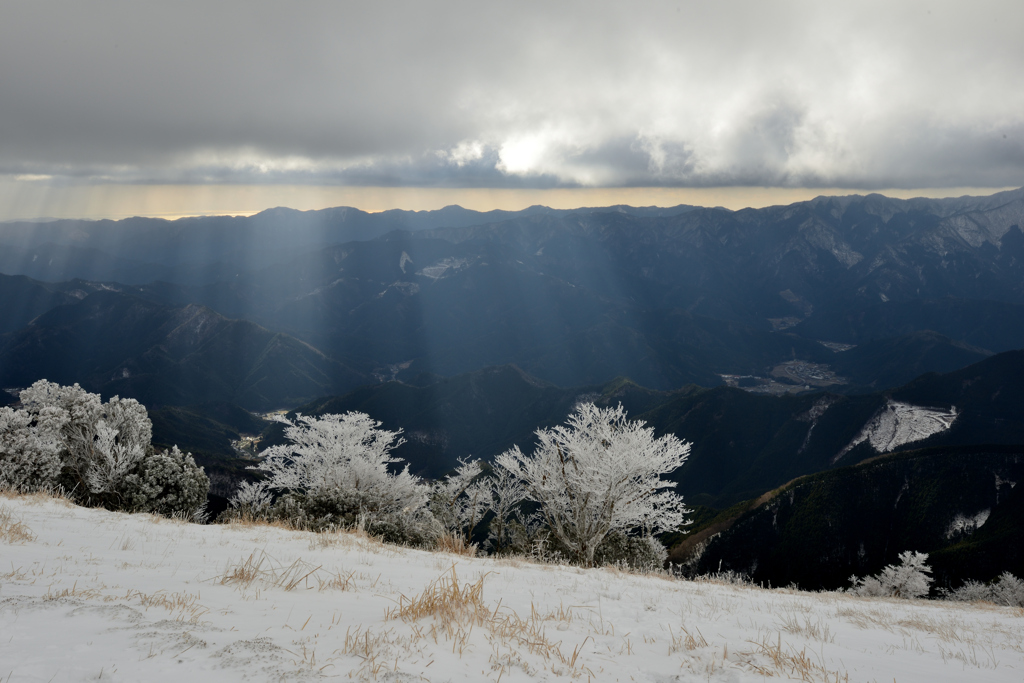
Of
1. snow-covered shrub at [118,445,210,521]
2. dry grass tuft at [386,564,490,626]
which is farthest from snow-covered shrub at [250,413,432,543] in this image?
dry grass tuft at [386,564,490,626]

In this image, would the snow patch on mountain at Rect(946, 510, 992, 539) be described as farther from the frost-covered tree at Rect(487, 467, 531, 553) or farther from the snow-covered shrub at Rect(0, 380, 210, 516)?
the snow-covered shrub at Rect(0, 380, 210, 516)

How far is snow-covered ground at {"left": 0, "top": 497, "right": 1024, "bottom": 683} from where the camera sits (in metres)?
3.30

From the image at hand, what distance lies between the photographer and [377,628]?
427 centimetres

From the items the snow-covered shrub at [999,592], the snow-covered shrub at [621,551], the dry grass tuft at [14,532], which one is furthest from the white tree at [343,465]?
the snow-covered shrub at [999,592]

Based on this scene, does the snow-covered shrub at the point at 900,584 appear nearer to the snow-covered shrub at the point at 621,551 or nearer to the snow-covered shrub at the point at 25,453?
the snow-covered shrub at the point at 621,551

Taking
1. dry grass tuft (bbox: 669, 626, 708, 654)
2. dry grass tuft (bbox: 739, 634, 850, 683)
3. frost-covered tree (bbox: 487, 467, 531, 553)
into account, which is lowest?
frost-covered tree (bbox: 487, 467, 531, 553)

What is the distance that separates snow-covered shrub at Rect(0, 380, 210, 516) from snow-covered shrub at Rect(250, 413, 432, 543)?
17.0 ft

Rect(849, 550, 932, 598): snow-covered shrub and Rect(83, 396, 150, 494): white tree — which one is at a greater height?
Rect(83, 396, 150, 494): white tree

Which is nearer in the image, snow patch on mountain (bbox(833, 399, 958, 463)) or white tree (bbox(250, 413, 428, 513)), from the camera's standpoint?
white tree (bbox(250, 413, 428, 513))

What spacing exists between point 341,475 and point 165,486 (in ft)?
39.5

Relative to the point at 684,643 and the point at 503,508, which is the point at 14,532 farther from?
the point at 503,508

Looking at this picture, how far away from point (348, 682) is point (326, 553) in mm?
6123

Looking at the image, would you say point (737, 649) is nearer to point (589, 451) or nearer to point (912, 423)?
point (589, 451)

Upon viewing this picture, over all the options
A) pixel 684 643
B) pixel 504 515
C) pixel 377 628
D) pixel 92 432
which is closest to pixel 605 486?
pixel 684 643
